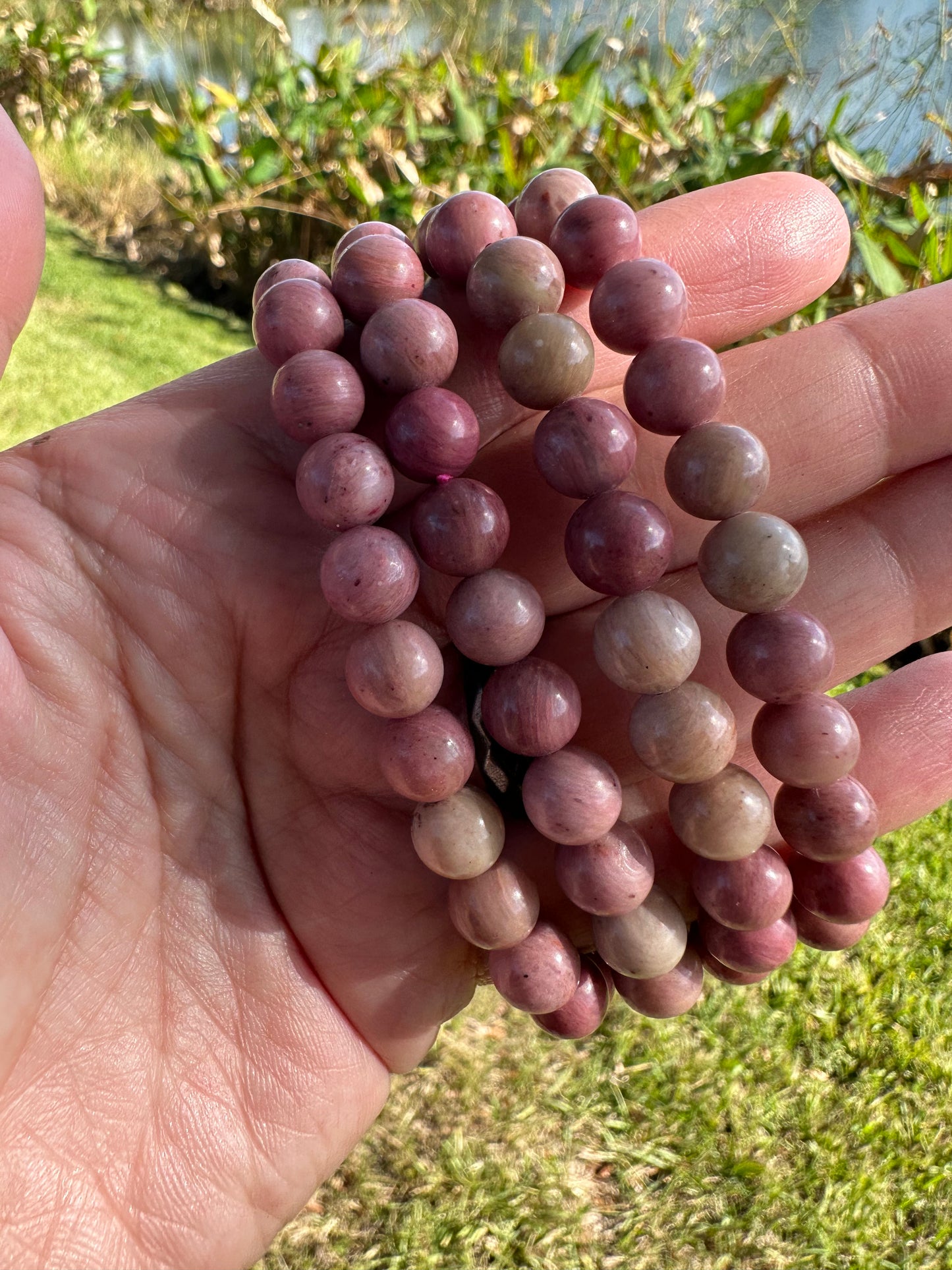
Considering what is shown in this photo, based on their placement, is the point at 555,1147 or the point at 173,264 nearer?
the point at 555,1147

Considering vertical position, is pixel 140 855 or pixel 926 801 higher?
pixel 140 855

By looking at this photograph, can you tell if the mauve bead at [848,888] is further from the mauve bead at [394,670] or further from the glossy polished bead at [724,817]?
the mauve bead at [394,670]

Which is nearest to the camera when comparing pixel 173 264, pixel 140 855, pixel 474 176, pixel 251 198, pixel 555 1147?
pixel 140 855

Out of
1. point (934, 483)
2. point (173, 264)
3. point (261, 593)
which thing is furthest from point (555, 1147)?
point (173, 264)

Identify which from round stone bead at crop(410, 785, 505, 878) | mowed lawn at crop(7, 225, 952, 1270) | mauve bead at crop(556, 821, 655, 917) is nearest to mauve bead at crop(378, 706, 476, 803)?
round stone bead at crop(410, 785, 505, 878)

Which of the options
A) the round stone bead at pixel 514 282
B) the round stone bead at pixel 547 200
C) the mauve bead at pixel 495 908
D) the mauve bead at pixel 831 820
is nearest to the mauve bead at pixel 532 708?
the mauve bead at pixel 495 908

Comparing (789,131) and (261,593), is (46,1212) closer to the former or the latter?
(261,593)
